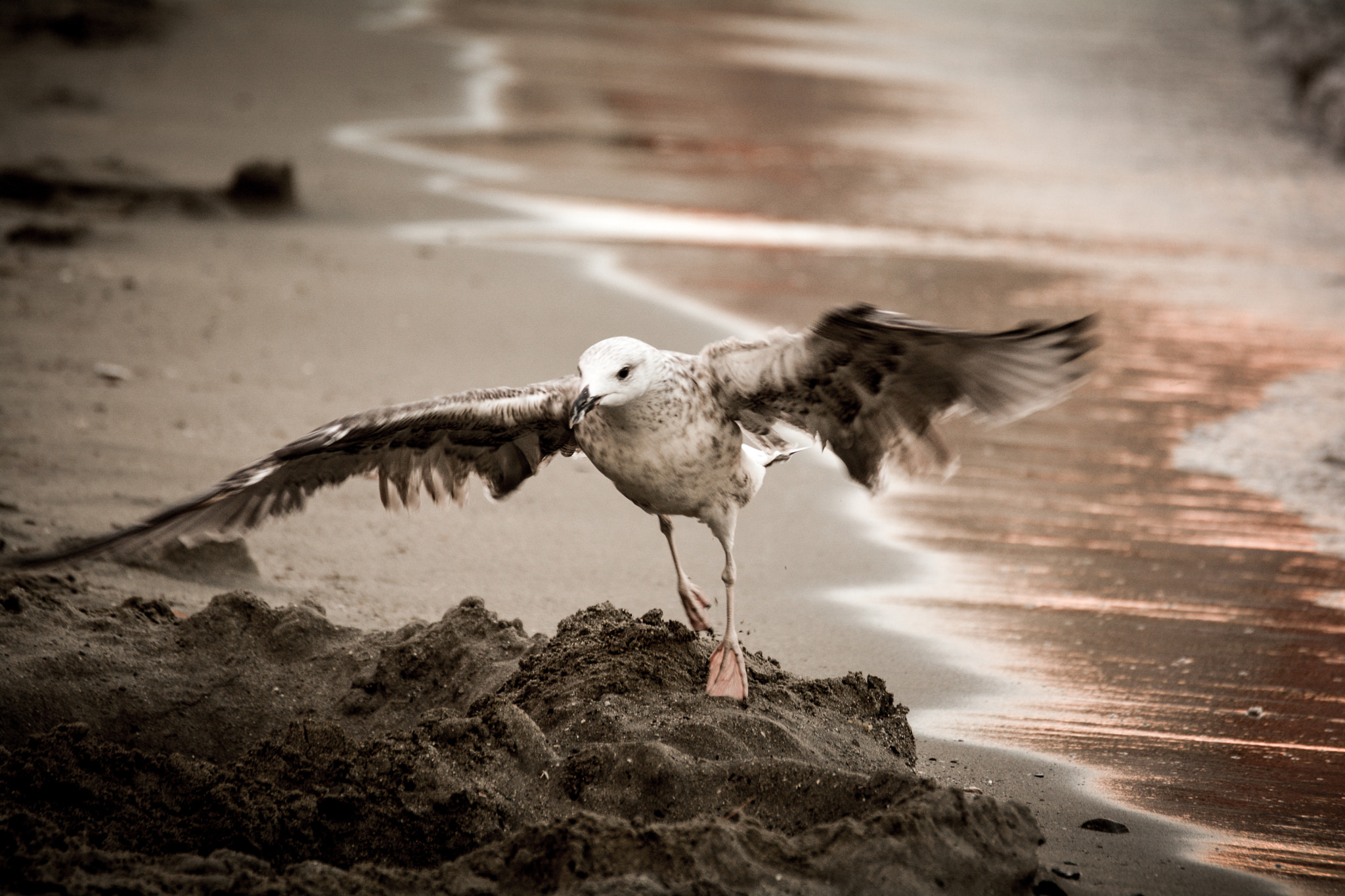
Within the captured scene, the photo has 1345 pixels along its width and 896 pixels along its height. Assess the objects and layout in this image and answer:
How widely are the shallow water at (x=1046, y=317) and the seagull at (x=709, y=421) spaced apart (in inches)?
39.9

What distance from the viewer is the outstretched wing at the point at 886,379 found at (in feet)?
12.2

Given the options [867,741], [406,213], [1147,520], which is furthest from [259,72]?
[867,741]

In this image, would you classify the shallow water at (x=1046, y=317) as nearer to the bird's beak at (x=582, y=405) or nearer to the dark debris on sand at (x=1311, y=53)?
the bird's beak at (x=582, y=405)

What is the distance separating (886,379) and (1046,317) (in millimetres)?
→ 5661

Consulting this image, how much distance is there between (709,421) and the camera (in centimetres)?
422

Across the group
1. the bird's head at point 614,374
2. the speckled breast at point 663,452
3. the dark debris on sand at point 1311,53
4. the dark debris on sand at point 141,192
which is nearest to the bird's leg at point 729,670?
the speckled breast at point 663,452

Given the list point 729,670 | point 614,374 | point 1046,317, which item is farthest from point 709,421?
point 1046,317

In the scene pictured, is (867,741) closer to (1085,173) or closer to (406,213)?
(406,213)

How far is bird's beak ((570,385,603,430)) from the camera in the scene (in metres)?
3.80

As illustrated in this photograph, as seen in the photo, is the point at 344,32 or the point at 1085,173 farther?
the point at 344,32

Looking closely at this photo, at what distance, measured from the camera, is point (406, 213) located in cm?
1122

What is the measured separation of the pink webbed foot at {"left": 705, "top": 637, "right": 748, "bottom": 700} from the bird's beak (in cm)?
82

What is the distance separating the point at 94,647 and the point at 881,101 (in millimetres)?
17266

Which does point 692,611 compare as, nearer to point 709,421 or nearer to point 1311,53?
point 709,421
